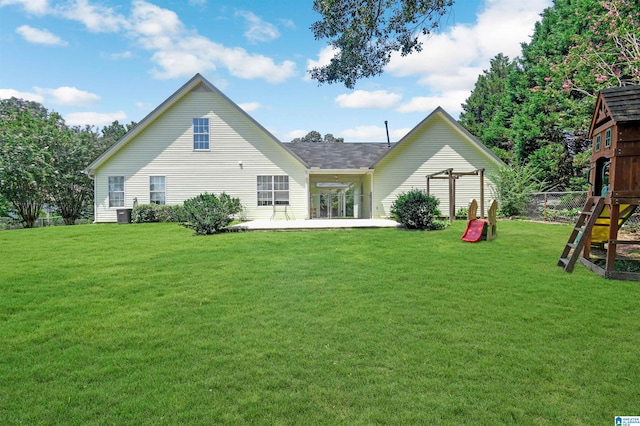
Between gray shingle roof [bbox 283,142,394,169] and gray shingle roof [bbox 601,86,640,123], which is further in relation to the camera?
gray shingle roof [bbox 283,142,394,169]

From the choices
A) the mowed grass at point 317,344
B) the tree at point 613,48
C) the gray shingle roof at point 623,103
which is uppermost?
the tree at point 613,48

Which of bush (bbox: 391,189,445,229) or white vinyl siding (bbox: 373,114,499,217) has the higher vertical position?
white vinyl siding (bbox: 373,114,499,217)

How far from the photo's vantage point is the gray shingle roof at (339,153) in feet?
65.2

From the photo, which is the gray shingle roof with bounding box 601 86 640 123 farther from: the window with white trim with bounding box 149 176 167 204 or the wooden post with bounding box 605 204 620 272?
the window with white trim with bounding box 149 176 167 204

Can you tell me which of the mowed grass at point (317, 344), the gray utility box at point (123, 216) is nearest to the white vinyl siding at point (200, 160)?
the gray utility box at point (123, 216)

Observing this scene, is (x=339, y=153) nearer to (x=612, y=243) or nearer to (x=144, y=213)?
(x=144, y=213)

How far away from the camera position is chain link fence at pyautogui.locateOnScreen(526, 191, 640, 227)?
594 inches

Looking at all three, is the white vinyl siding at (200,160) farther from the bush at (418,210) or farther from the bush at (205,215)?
the bush at (418,210)

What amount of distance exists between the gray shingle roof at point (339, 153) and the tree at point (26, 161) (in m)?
13.2

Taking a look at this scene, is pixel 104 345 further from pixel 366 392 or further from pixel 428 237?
pixel 428 237

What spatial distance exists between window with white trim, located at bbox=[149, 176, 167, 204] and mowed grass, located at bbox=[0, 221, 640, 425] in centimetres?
1152

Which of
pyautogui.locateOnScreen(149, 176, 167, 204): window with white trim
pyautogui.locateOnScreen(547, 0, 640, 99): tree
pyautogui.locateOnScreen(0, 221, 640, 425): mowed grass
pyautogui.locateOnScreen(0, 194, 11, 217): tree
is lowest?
pyautogui.locateOnScreen(0, 221, 640, 425): mowed grass

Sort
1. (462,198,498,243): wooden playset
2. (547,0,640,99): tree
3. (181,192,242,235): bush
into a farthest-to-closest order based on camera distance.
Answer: (181,192,242,235): bush < (547,0,640,99): tree < (462,198,498,243): wooden playset

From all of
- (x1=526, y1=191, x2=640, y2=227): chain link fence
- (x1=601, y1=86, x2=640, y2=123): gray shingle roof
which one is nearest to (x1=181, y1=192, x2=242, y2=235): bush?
(x1=601, y1=86, x2=640, y2=123): gray shingle roof
